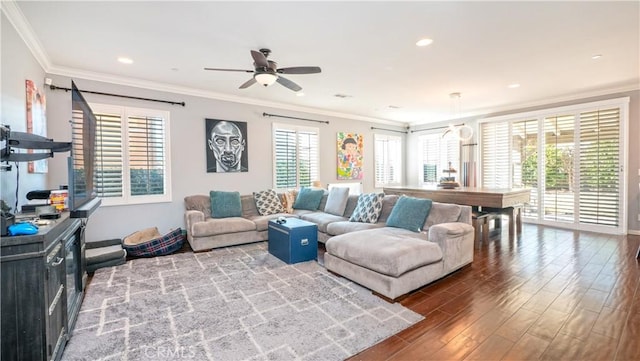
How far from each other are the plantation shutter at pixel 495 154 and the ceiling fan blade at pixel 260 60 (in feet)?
19.8

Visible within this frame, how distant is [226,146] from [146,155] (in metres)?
1.33

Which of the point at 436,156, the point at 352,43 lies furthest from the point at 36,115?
the point at 436,156

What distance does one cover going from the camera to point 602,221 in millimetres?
5516

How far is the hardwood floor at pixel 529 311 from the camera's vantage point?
201 cm

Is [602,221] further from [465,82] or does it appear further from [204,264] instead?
[204,264]

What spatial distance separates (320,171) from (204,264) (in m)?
3.73

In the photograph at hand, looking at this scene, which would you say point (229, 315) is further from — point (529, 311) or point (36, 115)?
point (36, 115)

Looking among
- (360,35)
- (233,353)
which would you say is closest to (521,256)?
(360,35)

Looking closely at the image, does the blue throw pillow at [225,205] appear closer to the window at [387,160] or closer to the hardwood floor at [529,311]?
the hardwood floor at [529,311]

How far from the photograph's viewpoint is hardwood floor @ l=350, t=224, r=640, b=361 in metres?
2.01

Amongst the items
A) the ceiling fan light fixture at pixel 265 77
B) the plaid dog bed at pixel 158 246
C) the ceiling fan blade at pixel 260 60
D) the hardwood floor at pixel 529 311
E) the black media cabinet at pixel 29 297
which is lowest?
the hardwood floor at pixel 529 311

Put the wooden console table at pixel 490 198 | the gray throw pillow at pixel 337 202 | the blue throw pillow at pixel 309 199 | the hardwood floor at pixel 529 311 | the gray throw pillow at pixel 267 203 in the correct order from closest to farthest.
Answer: the hardwood floor at pixel 529 311 < the wooden console table at pixel 490 198 < the gray throw pillow at pixel 337 202 < the gray throw pillow at pixel 267 203 < the blue throw pillow at pixel 309 199

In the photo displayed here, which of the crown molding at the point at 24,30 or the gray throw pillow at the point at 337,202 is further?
the gray throw pillow at the point at 337,202

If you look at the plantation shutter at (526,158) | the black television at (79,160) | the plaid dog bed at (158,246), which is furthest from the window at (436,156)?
the black television at (79,160)
